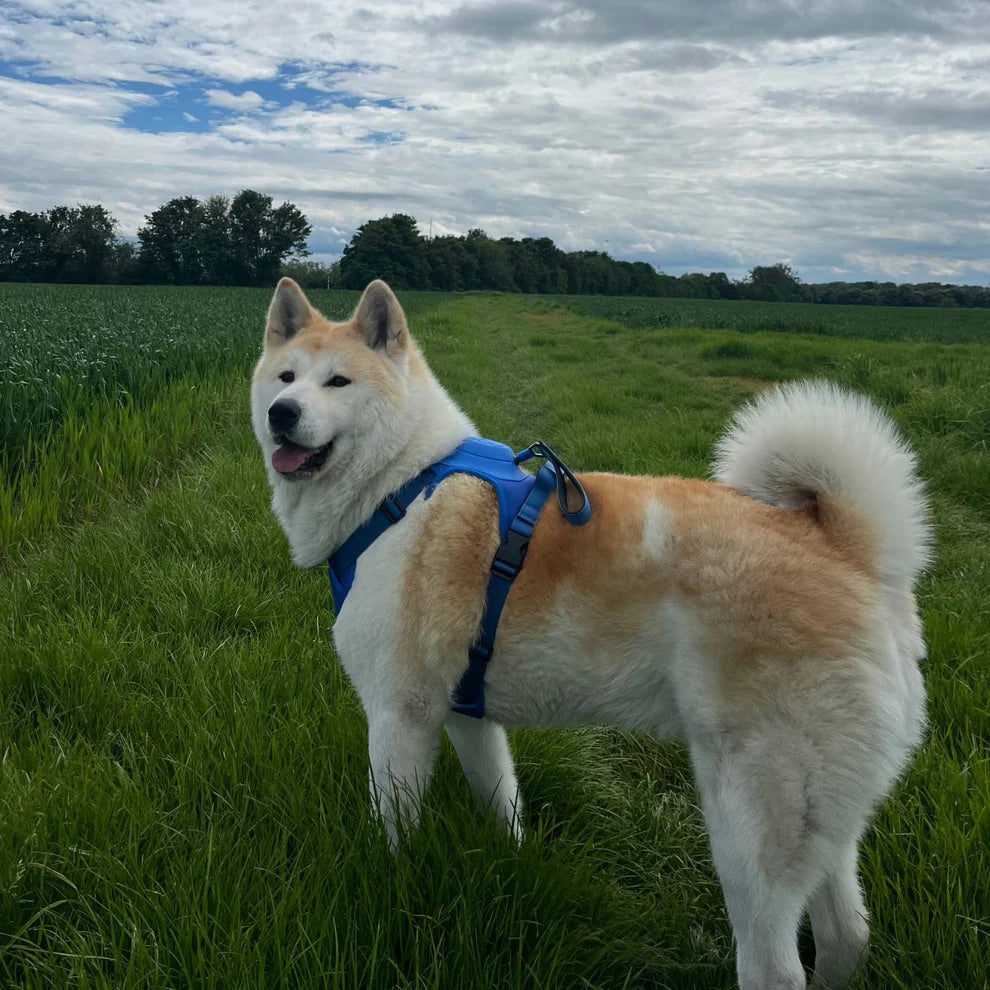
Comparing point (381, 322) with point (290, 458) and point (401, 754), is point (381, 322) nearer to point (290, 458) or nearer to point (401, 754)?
point (290, 458)

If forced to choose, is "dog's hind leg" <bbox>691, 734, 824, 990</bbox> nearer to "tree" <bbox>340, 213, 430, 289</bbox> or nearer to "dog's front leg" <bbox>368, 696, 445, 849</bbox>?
"dog's front leg" <bbox>368, 696, 445, 849</bbox>

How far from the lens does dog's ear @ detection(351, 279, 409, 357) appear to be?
254 cm

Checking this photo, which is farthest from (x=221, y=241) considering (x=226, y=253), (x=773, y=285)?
(x=773, y=285)

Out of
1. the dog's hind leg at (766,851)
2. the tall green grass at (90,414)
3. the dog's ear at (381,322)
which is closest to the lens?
the dog's hind leg at (766,851)

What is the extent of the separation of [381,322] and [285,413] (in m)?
0.53

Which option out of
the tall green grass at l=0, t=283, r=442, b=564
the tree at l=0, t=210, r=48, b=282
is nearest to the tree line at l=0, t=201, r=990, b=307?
the tree at l=0, t=210, r=48, b=282

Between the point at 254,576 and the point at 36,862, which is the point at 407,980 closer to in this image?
the point at 36,862

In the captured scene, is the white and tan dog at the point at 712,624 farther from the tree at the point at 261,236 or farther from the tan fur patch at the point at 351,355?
the tree at the point at 261,236

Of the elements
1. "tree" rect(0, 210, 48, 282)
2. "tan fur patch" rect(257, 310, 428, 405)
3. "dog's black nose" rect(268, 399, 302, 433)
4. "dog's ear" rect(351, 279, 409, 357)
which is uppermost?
"tree" rect(0, 210, 48, 282)

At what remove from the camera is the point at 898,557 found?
5.76ft

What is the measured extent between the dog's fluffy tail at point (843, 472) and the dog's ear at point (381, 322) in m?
1.20

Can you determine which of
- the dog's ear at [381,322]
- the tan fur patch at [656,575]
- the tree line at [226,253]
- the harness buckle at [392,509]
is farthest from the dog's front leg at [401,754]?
the tree line at [226,253]

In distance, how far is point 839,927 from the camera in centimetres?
176

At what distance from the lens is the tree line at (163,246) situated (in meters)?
62.2
